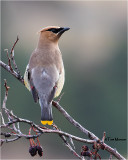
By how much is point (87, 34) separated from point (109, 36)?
2.34 m

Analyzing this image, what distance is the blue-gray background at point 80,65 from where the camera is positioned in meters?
24.3

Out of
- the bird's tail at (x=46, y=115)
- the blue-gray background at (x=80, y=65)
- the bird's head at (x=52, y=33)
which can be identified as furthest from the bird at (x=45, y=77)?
the blue-gray background at (x=80, y=65)

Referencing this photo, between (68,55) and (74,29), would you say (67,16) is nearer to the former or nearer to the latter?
(74,29)

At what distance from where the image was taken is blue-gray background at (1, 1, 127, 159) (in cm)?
2431

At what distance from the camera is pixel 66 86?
27984 mm

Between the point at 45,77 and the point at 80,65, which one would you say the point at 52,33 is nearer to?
the point at 45,77

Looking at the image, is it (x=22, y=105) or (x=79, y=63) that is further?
(x=79, y=63)

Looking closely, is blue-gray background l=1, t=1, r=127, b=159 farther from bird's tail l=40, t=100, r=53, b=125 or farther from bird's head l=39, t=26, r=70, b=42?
bird's tail l=40, t=100, r=53, b=125

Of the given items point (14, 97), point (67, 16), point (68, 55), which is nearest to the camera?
point (14, 97)

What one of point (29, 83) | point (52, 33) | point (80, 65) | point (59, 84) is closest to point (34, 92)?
point (29, 83)

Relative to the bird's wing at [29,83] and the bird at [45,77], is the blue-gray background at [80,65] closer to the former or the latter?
the bird at [45,77]

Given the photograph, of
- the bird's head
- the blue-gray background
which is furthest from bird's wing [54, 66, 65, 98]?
the blue-gray background

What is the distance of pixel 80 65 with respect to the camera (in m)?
32.2

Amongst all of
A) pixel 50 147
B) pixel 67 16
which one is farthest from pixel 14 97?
pixel 67 16
